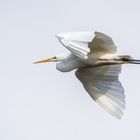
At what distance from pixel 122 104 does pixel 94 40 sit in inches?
43.5

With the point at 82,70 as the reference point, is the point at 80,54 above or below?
above

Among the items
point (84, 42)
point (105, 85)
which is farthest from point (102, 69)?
point (84, 42)

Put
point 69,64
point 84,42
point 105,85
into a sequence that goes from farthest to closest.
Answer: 1. point 105,85
2. point 69,64
3. point 84,42

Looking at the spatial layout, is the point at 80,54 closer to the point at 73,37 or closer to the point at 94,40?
the point at 73,37

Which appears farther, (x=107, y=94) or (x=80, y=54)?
(x=107, y=94)

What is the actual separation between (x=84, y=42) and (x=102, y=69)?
79.7 inches

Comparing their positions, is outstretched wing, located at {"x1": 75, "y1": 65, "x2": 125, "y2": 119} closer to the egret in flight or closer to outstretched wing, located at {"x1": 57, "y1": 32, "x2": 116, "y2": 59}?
the egret in flight

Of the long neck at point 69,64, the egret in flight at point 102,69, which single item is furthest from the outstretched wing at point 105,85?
the long neck at point 69,64

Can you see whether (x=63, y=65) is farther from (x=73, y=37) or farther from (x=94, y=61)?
(x=73, y=37)

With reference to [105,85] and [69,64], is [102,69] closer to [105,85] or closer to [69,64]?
[105,85]

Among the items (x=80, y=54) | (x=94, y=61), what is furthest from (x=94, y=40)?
(x=80, y=54)

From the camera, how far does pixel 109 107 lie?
14.9 meters

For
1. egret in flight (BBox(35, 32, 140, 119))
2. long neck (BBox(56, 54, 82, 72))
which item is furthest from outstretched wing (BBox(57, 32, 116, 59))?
long neck (BBox(56, 54, 82, 72))

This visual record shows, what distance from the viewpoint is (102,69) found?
1545 cm
